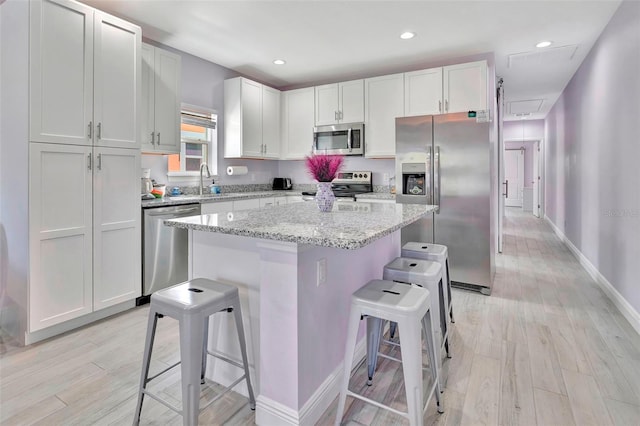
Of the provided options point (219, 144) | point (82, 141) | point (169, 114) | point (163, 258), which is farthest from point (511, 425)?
point (219, 144)

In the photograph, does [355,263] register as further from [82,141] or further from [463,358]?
[82,141]

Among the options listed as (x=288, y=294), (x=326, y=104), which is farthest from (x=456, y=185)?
(x=288, y=294)

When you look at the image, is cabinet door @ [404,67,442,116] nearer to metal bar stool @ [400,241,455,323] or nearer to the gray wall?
the gray wall

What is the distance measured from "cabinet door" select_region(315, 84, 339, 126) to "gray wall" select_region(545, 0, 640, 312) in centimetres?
287

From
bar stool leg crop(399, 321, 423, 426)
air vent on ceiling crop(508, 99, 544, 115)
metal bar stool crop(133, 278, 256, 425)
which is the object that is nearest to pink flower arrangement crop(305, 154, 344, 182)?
metal bar stool crop(133, 278, 256, 425)

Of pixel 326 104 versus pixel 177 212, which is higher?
pixel 326 104

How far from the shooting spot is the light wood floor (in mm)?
1636

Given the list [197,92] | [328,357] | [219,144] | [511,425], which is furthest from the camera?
[219,144]

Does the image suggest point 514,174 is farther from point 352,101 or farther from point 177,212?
point 177,212

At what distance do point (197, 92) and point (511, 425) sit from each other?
165 inches

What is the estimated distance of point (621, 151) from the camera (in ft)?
9.66

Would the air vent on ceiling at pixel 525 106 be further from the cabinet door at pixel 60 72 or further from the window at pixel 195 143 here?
the cabinet door at pixel 60 72

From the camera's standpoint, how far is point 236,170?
452 centimetres

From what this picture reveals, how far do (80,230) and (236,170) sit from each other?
220 centimetres
